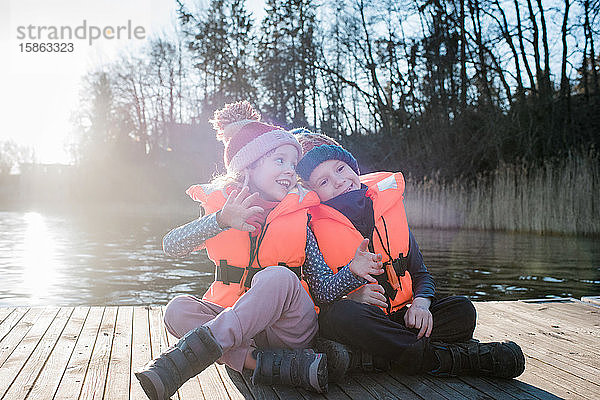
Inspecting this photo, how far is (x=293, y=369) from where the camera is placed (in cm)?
192

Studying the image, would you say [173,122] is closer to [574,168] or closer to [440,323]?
[574,168]

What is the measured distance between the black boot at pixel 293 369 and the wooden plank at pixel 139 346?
389 mm

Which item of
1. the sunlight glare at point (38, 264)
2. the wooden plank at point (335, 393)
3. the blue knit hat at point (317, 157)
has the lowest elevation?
the sunlight glare at point (38, 264)

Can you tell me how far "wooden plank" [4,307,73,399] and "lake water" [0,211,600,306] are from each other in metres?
1.85

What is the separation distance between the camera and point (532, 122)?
1262cm

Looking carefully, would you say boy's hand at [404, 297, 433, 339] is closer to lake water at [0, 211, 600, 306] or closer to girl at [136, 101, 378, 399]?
girl at [136, 101, 378, 399]

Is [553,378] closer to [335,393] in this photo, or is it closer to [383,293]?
[383,293]

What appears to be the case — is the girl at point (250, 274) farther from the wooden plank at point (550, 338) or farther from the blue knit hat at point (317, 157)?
the wooden plank at point (550, 338)

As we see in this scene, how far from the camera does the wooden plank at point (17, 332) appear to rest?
2.42m

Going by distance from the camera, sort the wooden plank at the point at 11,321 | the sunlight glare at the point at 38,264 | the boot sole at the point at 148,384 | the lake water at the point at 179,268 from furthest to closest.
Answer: the sunlight glare at the point at 38,264 < the lake water at the point at 179,268 < the wooden plank at the point at 11,321 < the boot sole at the point at 148,384

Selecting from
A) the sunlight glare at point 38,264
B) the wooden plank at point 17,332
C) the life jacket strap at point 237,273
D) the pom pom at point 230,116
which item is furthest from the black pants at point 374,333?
the sunlight glare at point 38,264

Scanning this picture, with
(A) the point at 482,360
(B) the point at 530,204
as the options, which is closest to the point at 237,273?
(A) the point at 482,360

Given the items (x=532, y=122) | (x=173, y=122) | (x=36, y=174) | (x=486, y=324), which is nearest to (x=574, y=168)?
(x=532, y=122)

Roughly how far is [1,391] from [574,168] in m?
8.99
